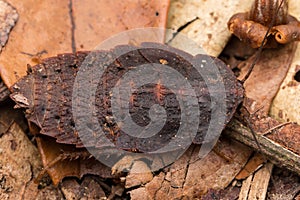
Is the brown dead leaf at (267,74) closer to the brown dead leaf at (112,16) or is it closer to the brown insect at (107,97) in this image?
the brown insect at (107,97)

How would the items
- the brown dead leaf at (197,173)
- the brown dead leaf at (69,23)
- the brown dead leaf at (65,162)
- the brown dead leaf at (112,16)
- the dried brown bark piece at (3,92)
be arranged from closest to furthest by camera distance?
1. the brown dead leaf at (197,173)
2. the brown dead leaf at (65,162)
3. the dried brown bark piece at (3,92)
4. the brown dead leaf at (69,23)
5. the brown dead leaf at (112,16)

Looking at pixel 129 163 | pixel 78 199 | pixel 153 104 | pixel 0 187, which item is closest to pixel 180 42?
pixel 153 104

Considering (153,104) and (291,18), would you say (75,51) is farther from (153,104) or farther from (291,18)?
(291,18)

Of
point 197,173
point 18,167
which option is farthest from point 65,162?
point 197,173

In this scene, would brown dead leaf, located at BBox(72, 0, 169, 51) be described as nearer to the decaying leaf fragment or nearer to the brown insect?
the brown insect

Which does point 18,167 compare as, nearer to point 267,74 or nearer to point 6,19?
point 6,19

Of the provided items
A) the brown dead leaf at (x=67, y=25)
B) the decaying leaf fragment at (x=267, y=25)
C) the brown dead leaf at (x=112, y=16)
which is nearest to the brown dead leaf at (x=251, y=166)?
the decaying leaf fragment at (x=267, y=25)

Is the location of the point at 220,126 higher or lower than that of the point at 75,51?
lower
